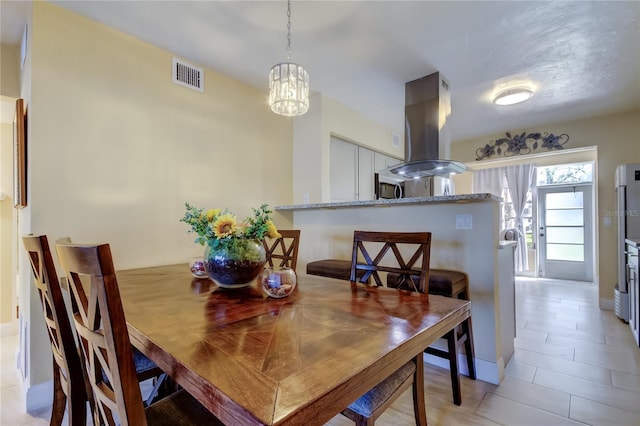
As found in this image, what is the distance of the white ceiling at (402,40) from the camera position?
197 cm

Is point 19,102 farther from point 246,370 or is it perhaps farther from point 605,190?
point 605,190

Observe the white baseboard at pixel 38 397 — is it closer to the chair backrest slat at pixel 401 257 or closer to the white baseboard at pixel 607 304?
the chair backrest slat at pixel 401 257

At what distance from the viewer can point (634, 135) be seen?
3.68 m

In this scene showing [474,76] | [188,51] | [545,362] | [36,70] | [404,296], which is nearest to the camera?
[404,296]

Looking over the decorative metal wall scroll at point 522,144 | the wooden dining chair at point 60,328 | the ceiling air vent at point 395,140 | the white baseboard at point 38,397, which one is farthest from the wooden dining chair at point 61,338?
the decorative metal wall scroll at point 522,144

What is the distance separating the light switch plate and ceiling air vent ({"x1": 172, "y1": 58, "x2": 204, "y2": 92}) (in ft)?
8.02

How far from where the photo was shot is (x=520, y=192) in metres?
5.52

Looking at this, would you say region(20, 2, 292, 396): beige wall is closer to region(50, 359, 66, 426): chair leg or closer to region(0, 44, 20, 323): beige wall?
region(50, 359, 66, 426): chair leg

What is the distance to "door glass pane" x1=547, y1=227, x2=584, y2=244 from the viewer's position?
5098 millimetres

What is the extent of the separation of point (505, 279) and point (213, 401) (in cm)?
229

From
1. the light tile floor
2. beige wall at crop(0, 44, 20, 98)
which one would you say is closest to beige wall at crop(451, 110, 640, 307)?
the light tile floor

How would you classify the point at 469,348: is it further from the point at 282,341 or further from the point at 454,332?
the point at 282,341

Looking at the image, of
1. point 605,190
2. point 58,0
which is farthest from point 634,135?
point 58,0

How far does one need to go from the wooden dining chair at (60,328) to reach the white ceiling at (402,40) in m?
1.77
